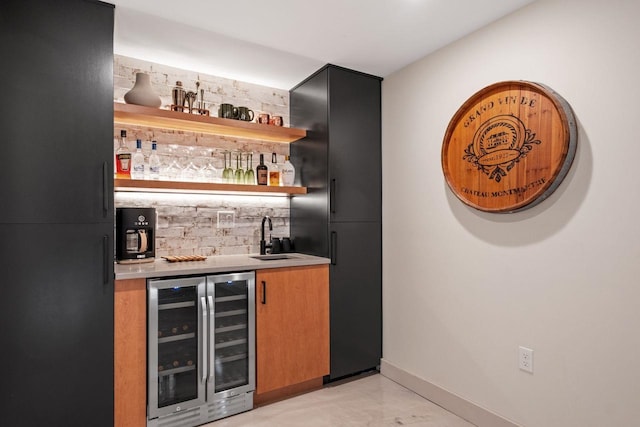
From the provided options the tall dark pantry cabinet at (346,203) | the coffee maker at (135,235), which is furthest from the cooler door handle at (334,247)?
the coffee maker at (135,235)

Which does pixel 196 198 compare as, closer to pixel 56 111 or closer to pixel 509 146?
pixel 56 111

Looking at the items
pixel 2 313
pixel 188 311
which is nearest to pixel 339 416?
pixel 188 311

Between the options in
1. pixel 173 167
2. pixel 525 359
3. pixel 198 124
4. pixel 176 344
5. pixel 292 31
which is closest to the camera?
pixel 525 359

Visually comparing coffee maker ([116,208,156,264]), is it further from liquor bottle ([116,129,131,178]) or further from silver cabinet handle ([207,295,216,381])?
silver cabinet handle ([207,295,216,381])

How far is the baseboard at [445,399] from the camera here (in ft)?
7.09

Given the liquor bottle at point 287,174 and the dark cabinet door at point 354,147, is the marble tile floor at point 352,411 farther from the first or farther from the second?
the liquor bottle at point 287,174

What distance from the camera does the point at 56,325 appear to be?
6.24 feet

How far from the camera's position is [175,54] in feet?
8.71

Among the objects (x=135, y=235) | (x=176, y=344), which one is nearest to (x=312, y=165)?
(x=135, y=235)

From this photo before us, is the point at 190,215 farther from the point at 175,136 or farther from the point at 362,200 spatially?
the point at 362,200

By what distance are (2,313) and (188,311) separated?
35.1 inches

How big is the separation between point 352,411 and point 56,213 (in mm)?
2133

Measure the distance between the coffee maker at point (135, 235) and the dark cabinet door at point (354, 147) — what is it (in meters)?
1.30

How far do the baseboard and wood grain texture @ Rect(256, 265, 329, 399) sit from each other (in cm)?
56
